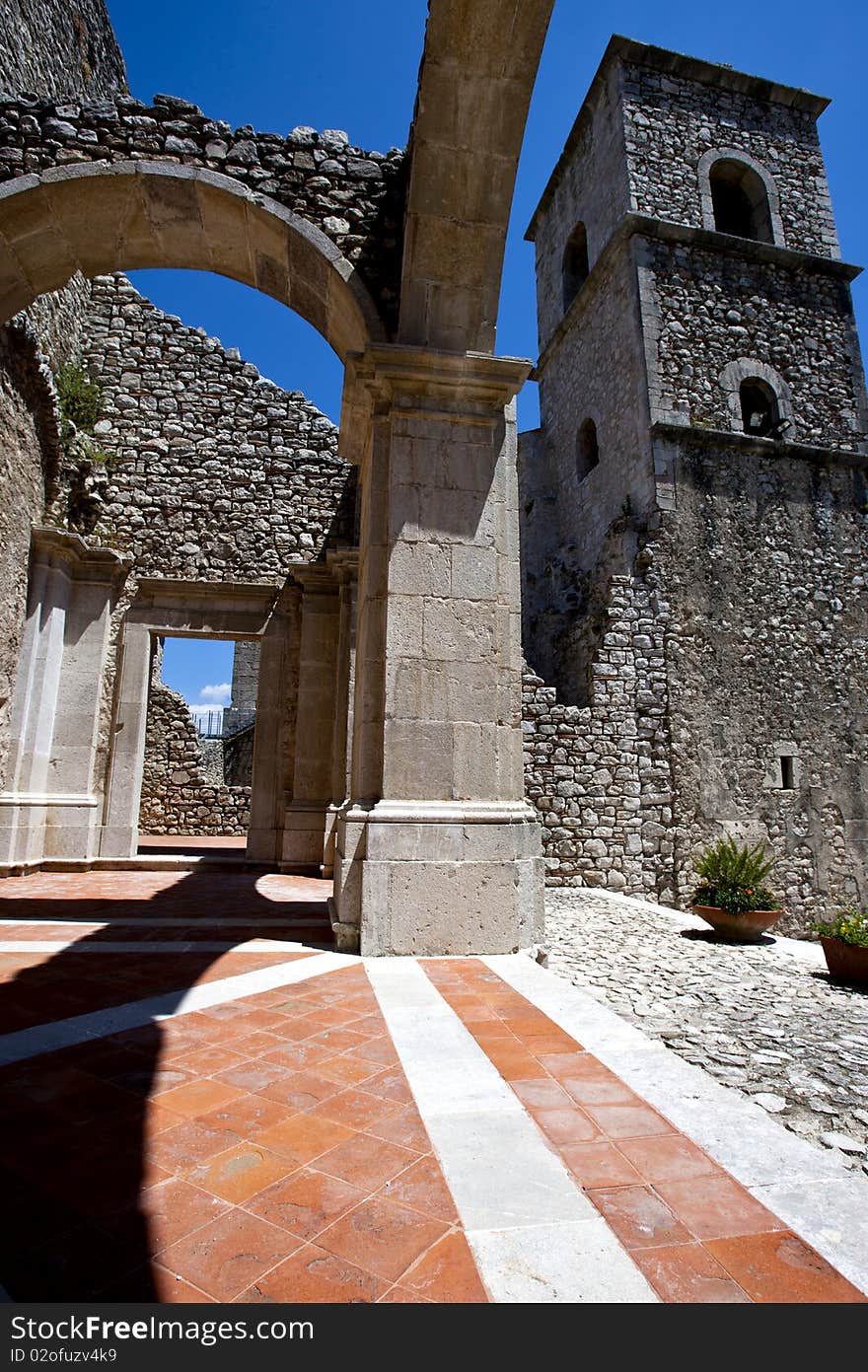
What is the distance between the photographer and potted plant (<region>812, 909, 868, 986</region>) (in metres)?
4.40

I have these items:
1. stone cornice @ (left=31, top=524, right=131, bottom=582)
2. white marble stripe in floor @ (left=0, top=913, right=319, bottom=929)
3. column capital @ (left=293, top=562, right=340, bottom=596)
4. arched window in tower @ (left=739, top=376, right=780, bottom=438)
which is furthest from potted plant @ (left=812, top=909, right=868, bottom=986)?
arched window in tower @ (left=739, top=376, right=780, bottom=438)

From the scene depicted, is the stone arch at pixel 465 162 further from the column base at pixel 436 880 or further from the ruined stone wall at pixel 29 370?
the ruined stone wall at pixel 29 370

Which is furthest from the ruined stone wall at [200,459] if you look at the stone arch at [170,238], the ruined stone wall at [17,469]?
the stone arch at [170,238]

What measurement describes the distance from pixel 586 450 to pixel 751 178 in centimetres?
569

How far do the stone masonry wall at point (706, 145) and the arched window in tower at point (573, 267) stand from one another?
1998 mm

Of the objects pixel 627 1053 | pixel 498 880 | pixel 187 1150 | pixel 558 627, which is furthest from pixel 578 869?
pixel 187 1150

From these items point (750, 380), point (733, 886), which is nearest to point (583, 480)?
point (750, 380)

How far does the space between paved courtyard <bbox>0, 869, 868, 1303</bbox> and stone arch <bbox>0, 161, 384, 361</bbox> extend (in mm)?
4254

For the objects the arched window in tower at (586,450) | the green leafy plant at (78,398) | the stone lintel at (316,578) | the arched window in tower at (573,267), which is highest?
the arched window in tower at (573,267)

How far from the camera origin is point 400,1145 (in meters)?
1.69

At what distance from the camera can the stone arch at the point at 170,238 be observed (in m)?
4.82

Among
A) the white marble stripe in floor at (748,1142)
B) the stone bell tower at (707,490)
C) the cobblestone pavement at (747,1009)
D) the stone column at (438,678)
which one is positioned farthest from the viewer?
the stone bell tower at (707,490)

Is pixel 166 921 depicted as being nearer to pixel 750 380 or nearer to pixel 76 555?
pixel 76 555

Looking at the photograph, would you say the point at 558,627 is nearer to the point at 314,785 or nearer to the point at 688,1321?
the point at 314,785
